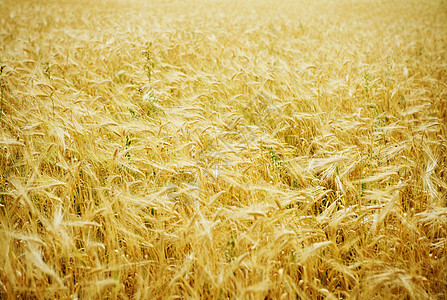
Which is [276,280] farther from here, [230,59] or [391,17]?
[391,17]

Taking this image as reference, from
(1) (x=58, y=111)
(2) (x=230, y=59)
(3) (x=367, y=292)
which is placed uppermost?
(2) (x=230, y=59)

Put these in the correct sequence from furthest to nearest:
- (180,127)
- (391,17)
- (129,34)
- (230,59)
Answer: (391,17), (129,34), (230,59), (180,127)

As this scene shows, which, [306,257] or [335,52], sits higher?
[335,52]

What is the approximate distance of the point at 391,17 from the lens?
8.69m

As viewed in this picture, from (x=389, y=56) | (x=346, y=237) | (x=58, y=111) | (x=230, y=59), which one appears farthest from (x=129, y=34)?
(x=346, y=237)

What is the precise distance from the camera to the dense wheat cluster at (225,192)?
1116mm

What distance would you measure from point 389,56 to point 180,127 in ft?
12.2

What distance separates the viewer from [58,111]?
2092 mm

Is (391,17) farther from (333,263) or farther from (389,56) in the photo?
(333,263)

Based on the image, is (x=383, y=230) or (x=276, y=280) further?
(x=383, y=230)

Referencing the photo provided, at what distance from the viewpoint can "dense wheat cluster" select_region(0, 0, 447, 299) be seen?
1.12 m

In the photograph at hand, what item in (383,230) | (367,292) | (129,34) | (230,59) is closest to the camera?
(367,292)

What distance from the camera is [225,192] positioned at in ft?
4.69

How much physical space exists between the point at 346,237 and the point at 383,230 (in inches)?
6.6
